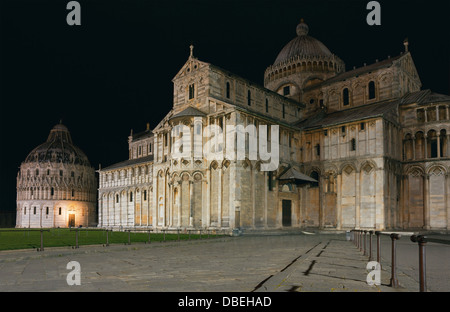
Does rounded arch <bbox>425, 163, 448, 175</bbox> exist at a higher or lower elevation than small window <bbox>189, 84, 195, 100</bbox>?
lower

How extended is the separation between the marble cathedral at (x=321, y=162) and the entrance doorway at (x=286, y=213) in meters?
0.11

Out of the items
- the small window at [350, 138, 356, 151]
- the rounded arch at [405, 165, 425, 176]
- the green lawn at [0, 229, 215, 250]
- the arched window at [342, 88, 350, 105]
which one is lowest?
the green lawn at [0, 229, 215, 250]

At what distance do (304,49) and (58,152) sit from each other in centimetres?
7387

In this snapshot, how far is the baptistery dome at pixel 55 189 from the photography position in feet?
325

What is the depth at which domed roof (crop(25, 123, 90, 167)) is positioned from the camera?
103 meters

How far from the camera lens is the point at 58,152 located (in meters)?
103

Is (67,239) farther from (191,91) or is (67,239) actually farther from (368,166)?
(368,166)

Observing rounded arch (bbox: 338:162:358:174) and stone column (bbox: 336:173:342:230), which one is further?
stone column (bbox: 336:173:342:230)

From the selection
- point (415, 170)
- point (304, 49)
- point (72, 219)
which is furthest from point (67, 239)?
point (72, 219)

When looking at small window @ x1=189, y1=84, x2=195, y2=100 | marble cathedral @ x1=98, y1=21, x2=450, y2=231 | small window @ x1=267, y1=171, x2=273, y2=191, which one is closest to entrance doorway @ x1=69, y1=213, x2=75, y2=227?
marble cathedral @ x1=98, y1=21, x2=450, y2=231

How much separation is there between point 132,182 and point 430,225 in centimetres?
4726

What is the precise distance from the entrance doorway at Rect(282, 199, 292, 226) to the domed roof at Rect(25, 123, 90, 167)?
77.2 metres

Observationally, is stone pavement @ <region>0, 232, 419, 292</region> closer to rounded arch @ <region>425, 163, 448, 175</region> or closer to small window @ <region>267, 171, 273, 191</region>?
small window @ <region>267, 171, 273, 191</region>

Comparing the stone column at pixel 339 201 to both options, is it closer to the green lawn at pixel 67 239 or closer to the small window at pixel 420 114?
the small window at pixel 420 114
